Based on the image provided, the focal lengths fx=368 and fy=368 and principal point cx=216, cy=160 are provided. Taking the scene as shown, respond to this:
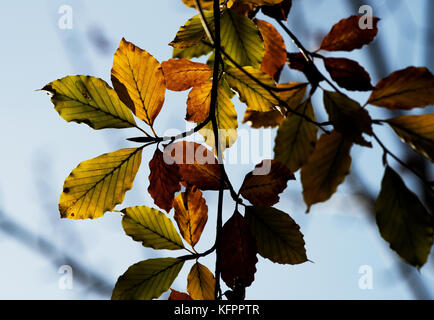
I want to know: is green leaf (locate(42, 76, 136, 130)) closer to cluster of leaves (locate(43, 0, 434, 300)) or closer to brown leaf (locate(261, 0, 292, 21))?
cluster of leaves (locate(43, 0, 434, 300))

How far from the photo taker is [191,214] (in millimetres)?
445

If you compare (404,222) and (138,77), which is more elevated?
(138,77)

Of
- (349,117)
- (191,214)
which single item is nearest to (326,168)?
(349,117)

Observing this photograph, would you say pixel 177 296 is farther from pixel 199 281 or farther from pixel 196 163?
pixel 196 163

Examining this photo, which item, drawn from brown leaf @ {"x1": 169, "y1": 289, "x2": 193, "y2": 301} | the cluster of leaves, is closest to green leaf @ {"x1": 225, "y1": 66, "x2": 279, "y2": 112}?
the cluster of leaves

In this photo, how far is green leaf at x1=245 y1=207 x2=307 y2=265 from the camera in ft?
1.33

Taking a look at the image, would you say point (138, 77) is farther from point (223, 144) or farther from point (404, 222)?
point (404, 222)

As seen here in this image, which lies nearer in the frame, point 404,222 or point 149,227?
point 404,222

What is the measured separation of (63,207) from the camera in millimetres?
383

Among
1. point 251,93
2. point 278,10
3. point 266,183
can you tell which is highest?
point 278,10

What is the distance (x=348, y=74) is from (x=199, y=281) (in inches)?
11.9
